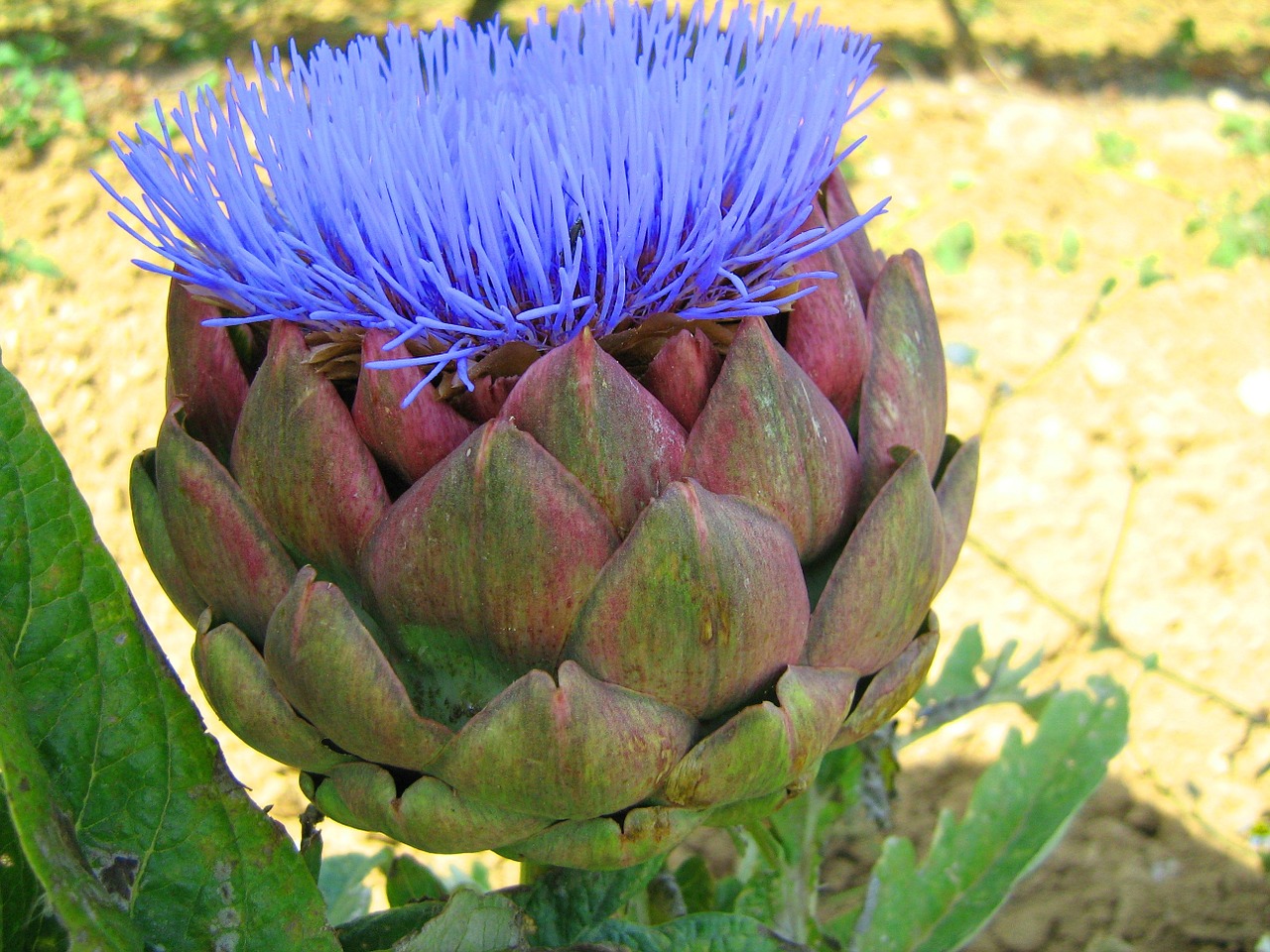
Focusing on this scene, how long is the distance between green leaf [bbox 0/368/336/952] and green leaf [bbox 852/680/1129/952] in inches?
16.0

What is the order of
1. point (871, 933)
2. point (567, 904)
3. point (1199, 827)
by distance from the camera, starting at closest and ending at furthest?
point (567, 904)
point (871, 933)
point (1199, 827)

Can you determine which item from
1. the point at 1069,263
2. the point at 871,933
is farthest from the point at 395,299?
the point at 1069,263

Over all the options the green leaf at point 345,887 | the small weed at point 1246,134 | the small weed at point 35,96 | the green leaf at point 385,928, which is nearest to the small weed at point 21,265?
the small weed at point 35,96

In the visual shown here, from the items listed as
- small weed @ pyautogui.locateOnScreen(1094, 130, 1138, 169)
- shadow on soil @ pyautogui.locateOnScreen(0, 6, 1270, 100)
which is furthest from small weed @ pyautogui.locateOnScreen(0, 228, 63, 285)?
small weed @ pyautogui.locateOnScreen(1094, 130, 1138, 169)

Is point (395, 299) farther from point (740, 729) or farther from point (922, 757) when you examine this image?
point (922, 757)

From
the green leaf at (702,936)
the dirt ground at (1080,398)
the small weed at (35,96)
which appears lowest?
the dirt ground at (1080,398)

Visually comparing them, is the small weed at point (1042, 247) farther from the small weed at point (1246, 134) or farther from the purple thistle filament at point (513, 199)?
the purple thistle filament at point (513, 199)

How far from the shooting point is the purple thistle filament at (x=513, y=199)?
58 centimetres

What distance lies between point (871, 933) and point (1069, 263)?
115 centimetres

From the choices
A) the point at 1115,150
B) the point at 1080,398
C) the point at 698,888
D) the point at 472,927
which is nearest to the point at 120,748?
the point at 472,927

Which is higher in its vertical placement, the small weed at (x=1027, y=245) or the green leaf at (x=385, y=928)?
the green leaf at (x=385, y=928)

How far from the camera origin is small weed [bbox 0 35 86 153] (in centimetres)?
190

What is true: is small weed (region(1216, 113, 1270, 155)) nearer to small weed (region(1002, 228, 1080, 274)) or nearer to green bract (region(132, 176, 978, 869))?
small weed (region(1002, 228, 1080, 274))

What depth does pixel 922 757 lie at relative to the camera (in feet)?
4.00
